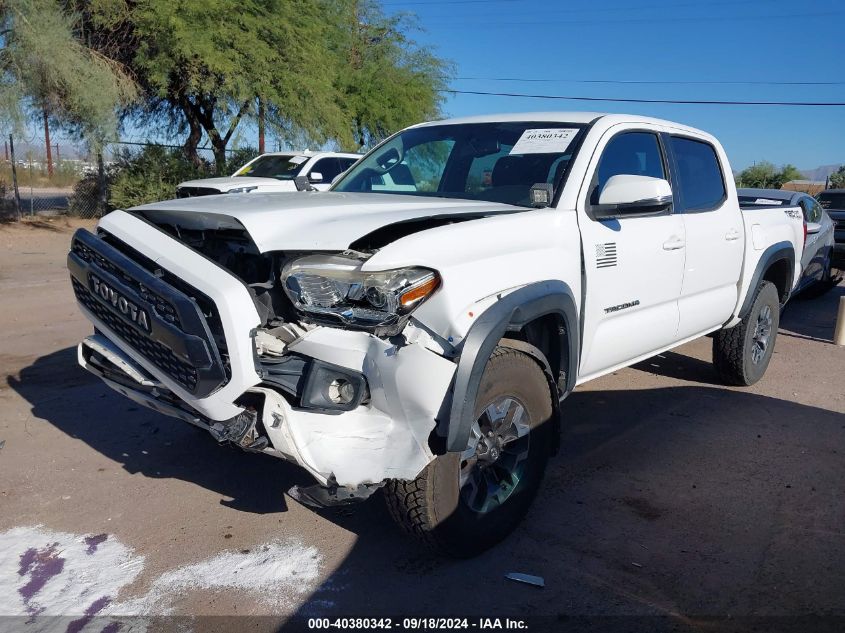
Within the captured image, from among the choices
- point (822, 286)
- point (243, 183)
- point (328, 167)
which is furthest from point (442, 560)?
point (328, 167)

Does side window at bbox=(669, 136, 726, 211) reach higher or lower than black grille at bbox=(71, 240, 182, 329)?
higher

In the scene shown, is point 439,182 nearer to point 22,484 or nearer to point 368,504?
point 368,504

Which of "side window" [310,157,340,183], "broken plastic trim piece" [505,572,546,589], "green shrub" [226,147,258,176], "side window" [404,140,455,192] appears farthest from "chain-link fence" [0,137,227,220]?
"broken plastic trim piece" [505,572,546,589]

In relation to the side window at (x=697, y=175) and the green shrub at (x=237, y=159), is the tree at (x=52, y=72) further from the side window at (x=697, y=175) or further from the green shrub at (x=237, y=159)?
the side window at (x=697, y=175)

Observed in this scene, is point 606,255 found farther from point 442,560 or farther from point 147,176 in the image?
point 147,176

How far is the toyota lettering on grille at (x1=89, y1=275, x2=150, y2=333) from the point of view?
3146 mm

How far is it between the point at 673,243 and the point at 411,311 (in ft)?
7.80

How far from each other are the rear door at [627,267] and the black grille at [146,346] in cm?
201

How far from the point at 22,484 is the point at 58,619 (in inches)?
57.1

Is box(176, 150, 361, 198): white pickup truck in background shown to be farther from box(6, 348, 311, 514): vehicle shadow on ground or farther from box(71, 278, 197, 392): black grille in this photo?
box(71, 278, 197, 392): black grille

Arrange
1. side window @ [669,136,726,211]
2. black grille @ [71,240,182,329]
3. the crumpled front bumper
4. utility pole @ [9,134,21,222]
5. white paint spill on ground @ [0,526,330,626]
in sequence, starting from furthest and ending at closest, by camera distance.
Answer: utility pole @ [9,134,21,222] → side window @ [669,136,726,211] → white paint spill on ground @ [0,526,330,626] → black grille @ [71,240,182,329] → the crumpled front bumper

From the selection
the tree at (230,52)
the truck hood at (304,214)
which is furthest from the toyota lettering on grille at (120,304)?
the tree at (230,52)

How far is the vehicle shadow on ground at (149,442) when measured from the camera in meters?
4.24

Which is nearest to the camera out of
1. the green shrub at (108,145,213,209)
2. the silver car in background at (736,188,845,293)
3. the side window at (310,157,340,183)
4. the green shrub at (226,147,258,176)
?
the silver car in background at (736,188,845,293)
